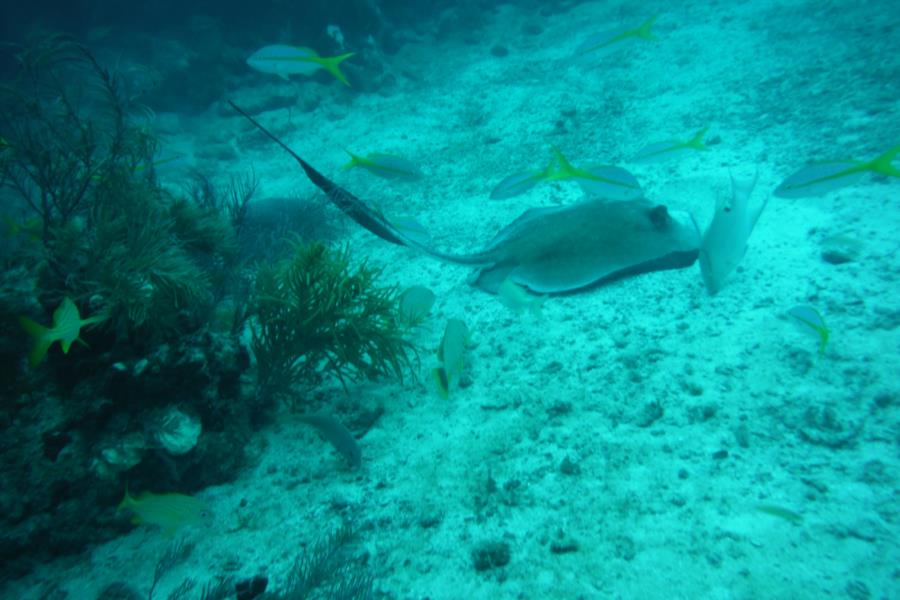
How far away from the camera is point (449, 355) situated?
3275mm

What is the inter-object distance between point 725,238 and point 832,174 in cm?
111

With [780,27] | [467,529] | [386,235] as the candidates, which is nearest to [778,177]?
[386,235]

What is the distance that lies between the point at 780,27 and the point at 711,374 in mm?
10994

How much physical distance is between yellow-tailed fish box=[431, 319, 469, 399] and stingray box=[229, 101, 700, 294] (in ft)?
3.19

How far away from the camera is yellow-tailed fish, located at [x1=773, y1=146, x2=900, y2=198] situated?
3.53 meters

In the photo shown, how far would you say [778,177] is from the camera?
5227mm

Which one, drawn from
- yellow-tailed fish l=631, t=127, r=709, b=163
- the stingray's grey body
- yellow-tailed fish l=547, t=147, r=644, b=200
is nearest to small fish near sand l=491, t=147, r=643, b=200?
yellow-tailed fish l=547, t=147, r=644, b=200

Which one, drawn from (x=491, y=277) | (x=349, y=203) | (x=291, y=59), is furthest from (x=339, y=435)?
(x=291, y=59)

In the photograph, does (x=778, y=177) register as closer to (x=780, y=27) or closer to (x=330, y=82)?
(x=780, y=27)

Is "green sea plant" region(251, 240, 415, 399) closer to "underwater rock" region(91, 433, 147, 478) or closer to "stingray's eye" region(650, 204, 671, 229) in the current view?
"underwater rock" region(91, 433, 147, 478)

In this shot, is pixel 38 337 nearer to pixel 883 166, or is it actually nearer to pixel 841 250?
pixel 841 250

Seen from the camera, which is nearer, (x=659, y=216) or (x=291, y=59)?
(x=659, y=216)

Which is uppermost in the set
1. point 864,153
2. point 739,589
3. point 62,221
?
point 62,221

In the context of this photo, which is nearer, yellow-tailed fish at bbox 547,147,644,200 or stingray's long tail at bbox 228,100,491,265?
stingray's long tail at bbox 228,100,491,265
